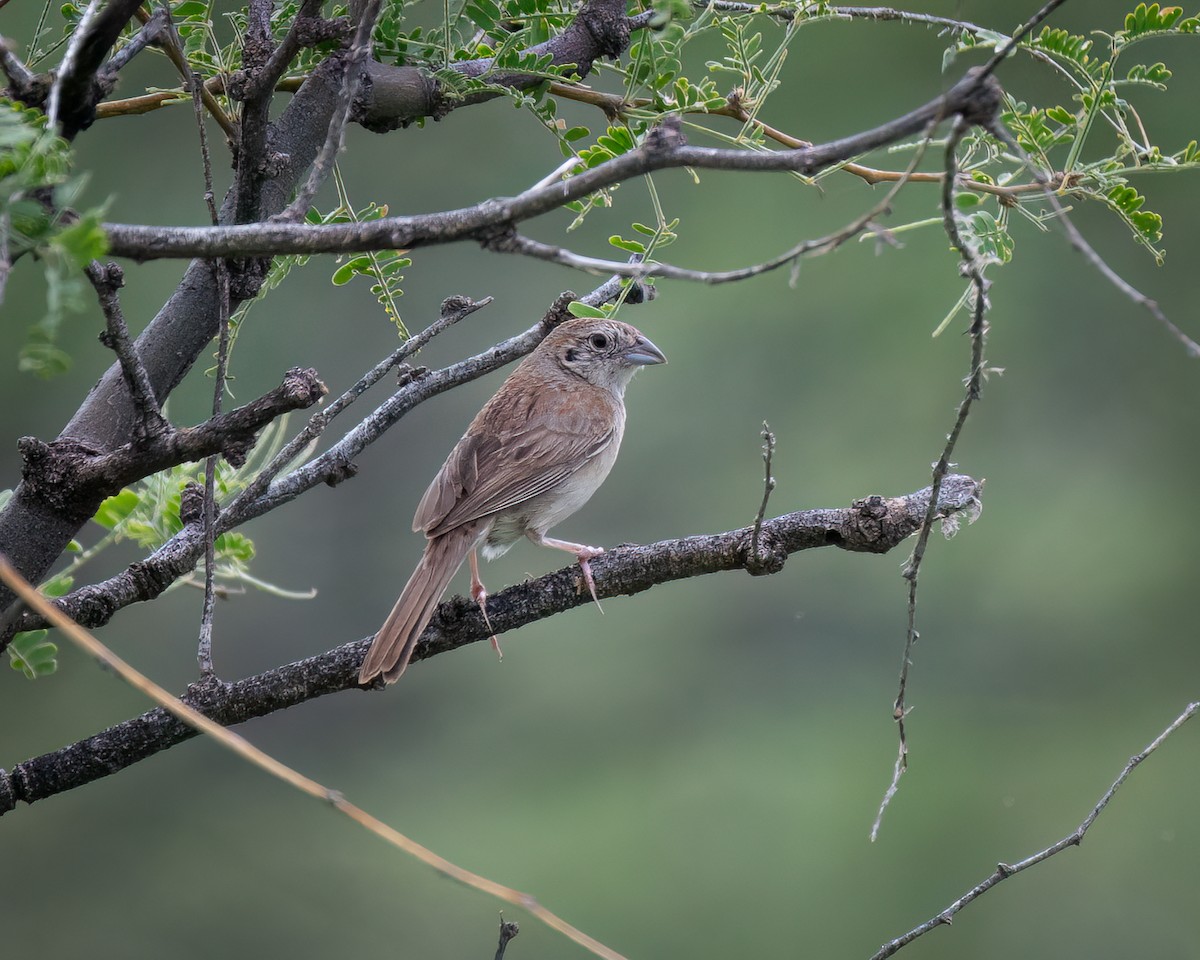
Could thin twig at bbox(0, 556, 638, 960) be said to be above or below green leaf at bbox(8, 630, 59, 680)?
above

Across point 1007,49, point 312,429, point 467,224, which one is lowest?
point 312,429

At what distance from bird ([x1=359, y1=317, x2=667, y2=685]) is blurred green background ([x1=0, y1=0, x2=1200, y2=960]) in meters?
4.67

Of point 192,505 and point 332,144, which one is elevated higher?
point 332,144

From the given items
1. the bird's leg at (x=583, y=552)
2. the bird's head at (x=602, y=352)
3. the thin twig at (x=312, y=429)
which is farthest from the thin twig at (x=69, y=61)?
the bird's head at (x=602, y=352)

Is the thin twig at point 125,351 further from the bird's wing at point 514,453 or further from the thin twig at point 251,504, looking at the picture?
the bird's wing at point 514,453

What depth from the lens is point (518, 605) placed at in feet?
9.57

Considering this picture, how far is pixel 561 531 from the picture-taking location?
1043 centimetres

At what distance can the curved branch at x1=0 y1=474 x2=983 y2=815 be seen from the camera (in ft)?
8.26

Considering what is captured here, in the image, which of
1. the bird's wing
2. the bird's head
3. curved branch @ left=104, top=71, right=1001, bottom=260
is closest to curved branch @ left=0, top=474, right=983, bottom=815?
the bird's wing

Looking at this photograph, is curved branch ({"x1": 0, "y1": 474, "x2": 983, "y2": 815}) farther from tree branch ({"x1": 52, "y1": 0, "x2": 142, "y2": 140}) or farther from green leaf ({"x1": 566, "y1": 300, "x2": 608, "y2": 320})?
tree branch ({"x1": 52, "y1": 0, "x2": 142, "y2": 140})

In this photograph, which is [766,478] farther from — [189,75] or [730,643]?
[730,643]

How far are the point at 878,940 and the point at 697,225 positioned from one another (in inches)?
253

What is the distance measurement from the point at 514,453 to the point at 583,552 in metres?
0.87

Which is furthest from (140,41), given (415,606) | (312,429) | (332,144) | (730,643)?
(730,643)
